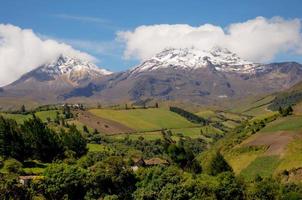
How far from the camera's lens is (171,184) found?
110m

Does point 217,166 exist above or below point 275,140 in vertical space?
below

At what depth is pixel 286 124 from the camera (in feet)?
603

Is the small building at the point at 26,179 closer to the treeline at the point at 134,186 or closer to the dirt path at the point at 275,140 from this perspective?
the treeline at the point at 134,186

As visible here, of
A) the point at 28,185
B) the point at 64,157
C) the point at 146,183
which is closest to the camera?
the point at 28,185

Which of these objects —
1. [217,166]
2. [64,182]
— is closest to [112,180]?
[64,182]

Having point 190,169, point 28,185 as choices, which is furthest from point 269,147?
point 28,185

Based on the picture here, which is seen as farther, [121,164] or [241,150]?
[241,150]

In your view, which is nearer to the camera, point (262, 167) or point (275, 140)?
point (262, 167)

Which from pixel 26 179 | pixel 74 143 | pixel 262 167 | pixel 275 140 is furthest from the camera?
pixel 74 143

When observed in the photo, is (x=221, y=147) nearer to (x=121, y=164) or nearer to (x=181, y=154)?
(x=181, y=154)

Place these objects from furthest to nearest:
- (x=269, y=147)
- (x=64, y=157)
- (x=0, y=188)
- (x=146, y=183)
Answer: (x=269, y=147)
(x=64, y=157)
(x=146, y=183)
(x=0, y=188)

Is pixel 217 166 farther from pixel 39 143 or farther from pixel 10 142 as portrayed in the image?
pixel 10 142

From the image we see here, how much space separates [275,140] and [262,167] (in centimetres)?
1969

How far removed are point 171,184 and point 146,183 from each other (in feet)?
30.6
